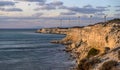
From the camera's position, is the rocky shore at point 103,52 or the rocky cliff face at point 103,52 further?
the rocky cliff face at point 103,52

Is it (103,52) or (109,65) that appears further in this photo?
(103,52)

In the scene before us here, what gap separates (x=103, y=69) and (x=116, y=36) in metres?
25.5

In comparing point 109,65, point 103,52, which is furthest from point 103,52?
point 109,65

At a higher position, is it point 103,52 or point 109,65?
point 109,65

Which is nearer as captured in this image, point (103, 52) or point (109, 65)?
point (109, 65)

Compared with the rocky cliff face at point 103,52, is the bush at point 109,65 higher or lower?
higher

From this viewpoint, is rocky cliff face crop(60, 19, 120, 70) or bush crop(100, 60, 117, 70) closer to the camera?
bush crop(100, 60, 117, 70)

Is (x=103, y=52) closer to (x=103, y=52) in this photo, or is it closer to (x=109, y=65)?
(x=103, y=52)

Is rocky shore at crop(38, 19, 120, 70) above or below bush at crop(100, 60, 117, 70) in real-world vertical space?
below

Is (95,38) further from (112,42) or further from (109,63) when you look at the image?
(109,63)

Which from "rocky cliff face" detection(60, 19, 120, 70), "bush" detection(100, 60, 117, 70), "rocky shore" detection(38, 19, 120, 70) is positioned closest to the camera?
"bush" detection(100, 60, 117, 70)

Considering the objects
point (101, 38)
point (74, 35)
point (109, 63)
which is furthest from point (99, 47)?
point (74, 35)

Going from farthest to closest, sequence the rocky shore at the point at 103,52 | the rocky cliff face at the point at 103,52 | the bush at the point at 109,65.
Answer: the rocky cliff face at the point at 103,52
the rocky shore at the point at 103,52
the bush at the point at 109,65

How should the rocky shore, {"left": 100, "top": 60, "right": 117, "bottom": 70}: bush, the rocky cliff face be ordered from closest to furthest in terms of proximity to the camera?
{"left": 100, "top": 60, "right": 117, "bottom": 70}: bush → the rocky shore → the rocky cliff face
